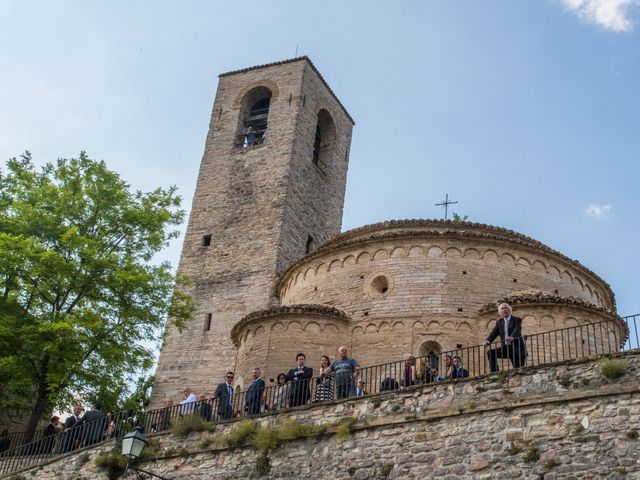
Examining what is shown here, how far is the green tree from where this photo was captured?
1878 cm

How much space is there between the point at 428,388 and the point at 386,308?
6.73 metres

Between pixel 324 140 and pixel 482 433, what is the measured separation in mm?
24873

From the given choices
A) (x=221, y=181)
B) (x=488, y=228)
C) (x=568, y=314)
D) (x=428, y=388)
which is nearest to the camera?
(x=428, y=388)

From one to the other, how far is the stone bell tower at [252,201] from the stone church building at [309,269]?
0.18ft

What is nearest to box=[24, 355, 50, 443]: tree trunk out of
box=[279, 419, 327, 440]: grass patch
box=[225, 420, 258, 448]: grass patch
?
box=[225, 420, 258, 448]: grass patch

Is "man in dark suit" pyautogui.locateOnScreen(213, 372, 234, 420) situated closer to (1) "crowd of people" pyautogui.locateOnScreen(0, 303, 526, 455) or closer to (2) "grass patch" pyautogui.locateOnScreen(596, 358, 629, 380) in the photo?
(1) "crowd of people" pyautogui.locateOnScreen(0, 303, 526, 455)

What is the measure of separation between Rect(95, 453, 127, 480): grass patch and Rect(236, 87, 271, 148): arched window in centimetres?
1866

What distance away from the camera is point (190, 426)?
48.4 ft

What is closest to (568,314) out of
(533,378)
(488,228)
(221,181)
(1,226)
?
(488,228)

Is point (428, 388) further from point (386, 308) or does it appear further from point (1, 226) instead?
point (1, 226)

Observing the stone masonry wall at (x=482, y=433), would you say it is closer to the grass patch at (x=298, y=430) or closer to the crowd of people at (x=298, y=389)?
the grass patch at (x=298, y=430)

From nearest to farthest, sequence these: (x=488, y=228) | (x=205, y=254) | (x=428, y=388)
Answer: (x=428, y=388) < (x=488, y=228) < (x=205, y=254)

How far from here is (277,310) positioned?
63.0ft

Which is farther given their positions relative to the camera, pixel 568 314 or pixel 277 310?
pixel 277 310
